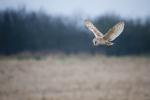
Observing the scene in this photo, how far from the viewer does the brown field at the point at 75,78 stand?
5.67m

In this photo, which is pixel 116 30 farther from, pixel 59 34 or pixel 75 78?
pixel 75 78

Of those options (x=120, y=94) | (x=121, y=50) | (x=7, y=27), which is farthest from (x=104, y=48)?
(x=7, y=27)

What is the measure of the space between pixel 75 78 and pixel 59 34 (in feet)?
2.08

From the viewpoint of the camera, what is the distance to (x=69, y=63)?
6.97 metres

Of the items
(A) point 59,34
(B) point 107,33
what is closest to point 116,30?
(B) point 107,33

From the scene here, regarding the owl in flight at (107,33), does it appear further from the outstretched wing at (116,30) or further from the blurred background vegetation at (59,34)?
the blurred background vegetation at (59,34)

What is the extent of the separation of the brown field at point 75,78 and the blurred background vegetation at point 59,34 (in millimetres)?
141

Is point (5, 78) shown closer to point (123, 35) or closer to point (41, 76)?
point (41, 76)

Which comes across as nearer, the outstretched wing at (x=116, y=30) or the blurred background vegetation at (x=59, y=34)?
the outstretched wing at (x=116, y=30)

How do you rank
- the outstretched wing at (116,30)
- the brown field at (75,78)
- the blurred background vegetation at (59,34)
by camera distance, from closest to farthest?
the outstretched wing at (116,30) < the blurred background vegetation at (59,34) < the brown field at (75,78)

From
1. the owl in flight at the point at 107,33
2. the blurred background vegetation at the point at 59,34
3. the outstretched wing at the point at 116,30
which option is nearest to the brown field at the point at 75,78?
the blurred background vegetation at the point at 59,34

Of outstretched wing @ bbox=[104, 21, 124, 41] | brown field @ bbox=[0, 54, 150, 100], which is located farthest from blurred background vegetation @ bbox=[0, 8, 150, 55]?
outstretched wing @ bbox=[104, 21, 124, 41]

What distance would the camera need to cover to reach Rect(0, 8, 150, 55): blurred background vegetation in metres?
5.42

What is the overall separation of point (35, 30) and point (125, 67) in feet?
5.23
